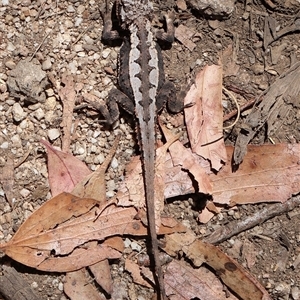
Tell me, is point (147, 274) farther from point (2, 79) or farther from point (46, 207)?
point (2, 79)

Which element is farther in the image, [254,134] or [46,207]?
[254,134]

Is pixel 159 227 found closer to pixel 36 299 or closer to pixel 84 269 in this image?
pixel 84 269

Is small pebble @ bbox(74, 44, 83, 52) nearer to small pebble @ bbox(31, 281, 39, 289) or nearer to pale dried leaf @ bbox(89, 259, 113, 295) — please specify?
pale dried leaf @ bbox(89, 259, 113, 295)

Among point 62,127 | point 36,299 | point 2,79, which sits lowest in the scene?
point 36,299

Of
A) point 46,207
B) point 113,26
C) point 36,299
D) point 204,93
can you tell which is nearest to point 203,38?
point 204,93

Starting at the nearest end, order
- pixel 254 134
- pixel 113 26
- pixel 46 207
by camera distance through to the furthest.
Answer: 1. pixel 46 207
2. pixel 254 134
3. pixel 113 26

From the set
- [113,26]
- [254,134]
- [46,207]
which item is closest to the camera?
[46,207]

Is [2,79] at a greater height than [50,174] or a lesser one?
greater

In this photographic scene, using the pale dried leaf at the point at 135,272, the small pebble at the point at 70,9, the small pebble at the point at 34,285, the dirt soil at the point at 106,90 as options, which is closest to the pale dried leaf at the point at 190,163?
the dirt soil at the point at 106,90
